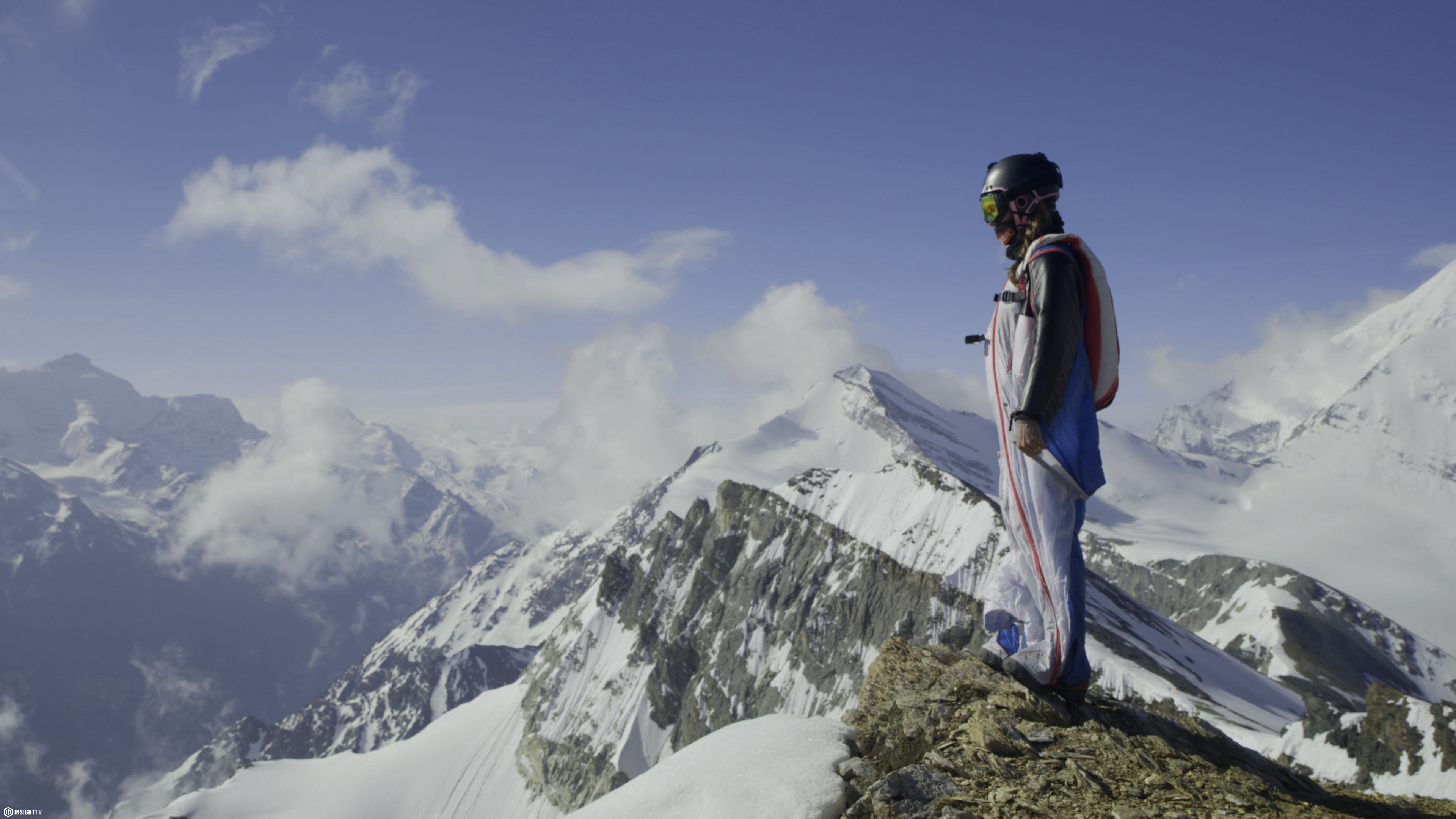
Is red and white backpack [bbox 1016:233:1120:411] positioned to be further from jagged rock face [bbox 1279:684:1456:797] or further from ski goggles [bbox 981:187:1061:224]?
jagged rock face [bbox 1279:684:1456:797]

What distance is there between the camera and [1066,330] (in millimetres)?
6281

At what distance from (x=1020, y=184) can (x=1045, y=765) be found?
17.0ft

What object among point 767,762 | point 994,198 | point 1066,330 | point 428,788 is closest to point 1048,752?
point 767,762

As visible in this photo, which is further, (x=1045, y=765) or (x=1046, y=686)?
(x=1046, y=686)

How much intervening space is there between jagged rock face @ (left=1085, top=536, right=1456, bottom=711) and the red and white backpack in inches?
4261

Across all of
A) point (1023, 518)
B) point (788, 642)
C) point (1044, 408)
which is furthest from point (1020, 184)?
point (788, 642)

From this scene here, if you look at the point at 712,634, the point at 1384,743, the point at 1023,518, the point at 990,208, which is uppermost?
the point at 990,208

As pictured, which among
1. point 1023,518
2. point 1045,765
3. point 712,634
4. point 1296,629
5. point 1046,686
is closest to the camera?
point 1045,765

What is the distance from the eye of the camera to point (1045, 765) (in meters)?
5.47

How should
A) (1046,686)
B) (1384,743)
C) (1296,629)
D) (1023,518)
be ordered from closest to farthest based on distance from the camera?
(1046,686) < (1023,518) < (1384,743) < (1296,629)

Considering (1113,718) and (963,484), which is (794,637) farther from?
(1113,718)

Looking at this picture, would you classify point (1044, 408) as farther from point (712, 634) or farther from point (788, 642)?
point (712, 634)

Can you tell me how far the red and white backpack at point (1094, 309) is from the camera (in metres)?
6.50

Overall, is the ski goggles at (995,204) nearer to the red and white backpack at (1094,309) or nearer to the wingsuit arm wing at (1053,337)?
the red and white backpack at (1094,309)
